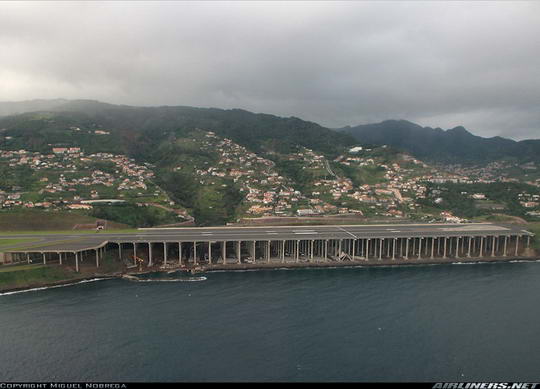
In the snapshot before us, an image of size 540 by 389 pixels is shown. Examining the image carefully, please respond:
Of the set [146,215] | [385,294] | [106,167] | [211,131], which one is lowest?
[385,294]

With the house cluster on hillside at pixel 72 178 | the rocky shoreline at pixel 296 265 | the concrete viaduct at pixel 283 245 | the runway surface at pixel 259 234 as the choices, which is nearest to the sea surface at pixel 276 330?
the rocky shoreline at pixel 296 265

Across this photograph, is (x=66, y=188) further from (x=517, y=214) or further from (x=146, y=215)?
(x=517, y=214)

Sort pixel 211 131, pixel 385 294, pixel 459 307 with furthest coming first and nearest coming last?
pixel 211 131, pixel 385 294, pixel 459 307

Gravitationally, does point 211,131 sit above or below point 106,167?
above

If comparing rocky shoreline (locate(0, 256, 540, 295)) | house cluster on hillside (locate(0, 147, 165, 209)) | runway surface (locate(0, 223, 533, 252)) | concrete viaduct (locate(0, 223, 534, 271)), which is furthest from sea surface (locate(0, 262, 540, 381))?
house cluster on hillside (locate(0, 147, 165, 209))

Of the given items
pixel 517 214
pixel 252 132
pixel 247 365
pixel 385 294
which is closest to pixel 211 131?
pixel 252 132

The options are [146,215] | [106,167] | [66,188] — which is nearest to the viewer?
[146,215]

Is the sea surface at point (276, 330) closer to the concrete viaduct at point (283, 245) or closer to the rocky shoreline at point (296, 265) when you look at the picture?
the rocky shoreline at point (296, 265)

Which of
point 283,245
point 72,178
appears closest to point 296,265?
point 283,245

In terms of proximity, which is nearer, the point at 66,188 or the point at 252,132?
the point at 66,188
